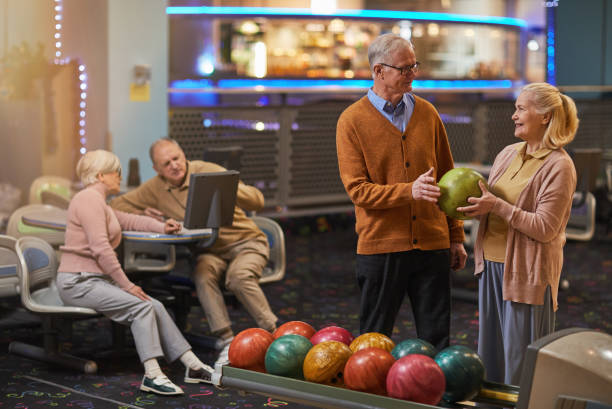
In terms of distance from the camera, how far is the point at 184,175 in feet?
17.3

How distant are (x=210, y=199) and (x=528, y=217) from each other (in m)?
2.17

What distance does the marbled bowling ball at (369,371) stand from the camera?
8.59 feet

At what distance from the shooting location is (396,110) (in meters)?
3.58

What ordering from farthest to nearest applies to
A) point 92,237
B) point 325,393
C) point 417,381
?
1. point 92,237
2. point 325,393
3. point 417,381

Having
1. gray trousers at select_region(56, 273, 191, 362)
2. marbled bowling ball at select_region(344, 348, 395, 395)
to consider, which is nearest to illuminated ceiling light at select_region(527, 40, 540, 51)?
gray trousers at select_region(56, 273, 191, 362)

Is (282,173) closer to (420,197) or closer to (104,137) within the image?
(104,137)

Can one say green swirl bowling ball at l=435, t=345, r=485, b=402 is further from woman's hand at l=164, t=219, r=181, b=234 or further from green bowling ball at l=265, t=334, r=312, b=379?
woman's hand at l=164, t=219, r=181, b=234

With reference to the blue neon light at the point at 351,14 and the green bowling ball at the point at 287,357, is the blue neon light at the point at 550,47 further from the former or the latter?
the green bowling ball at the point at 287,357

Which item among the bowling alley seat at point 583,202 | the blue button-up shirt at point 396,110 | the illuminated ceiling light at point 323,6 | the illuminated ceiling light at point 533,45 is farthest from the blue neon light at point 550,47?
the blue button-up shirt at point 396,110

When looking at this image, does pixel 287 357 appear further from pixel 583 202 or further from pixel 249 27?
pixel 249 27

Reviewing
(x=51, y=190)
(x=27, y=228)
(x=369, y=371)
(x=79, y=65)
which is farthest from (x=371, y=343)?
(x=79, y=65)

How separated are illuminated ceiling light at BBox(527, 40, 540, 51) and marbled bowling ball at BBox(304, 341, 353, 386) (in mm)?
14027

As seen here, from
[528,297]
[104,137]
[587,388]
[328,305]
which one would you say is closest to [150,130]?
[104,137]

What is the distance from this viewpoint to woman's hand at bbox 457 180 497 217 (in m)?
3.20
